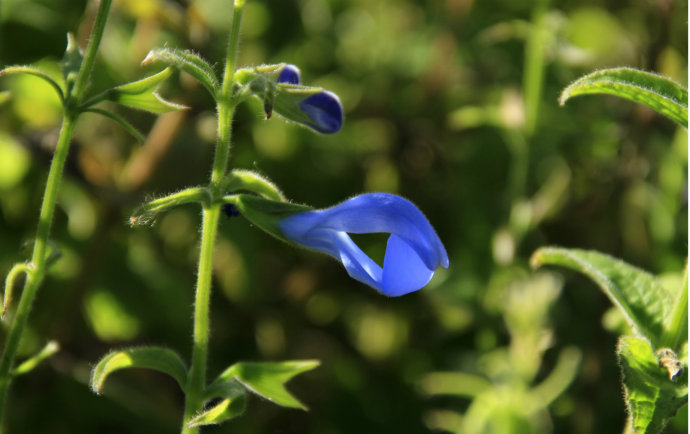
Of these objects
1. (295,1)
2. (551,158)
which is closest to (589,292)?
(551,158)

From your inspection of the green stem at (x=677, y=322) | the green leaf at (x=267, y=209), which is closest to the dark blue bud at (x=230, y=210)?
the green leaf at (x=267, y=209)

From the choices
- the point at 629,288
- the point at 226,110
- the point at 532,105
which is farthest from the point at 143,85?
the point at 532,105

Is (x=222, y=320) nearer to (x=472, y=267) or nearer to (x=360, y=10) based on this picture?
(x=472, y=267)

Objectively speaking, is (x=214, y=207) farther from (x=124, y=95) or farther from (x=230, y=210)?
(x=124, y=95)

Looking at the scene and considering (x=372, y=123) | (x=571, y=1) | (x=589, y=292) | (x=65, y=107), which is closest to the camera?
(x=65, y=107)

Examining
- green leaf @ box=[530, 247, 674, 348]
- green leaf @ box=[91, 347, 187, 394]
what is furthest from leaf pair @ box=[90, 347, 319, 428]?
green leaf @ box=[530, 247, 674, 348]

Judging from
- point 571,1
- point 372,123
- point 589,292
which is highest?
point 571,1
